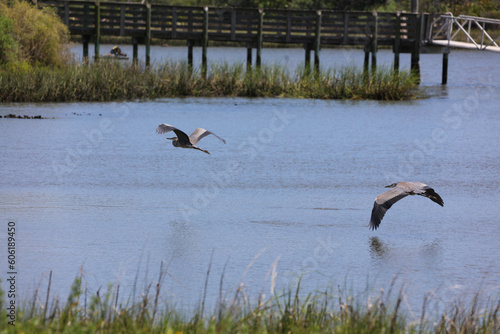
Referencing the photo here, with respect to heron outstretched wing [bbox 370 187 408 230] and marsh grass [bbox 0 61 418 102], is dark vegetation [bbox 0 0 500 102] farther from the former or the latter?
heron outstretched wing [bbox 370 187 408 230]

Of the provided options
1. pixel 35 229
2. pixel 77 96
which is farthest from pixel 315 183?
pixel 77 96

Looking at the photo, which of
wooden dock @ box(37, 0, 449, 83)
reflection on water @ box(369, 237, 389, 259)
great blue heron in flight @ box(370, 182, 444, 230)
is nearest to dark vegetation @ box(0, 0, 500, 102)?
wooden dock @ box(37, 0, 449, 83)

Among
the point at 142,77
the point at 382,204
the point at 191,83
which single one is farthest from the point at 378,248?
the point at 191,83

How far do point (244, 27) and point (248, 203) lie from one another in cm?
2050

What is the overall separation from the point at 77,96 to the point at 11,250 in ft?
47.4

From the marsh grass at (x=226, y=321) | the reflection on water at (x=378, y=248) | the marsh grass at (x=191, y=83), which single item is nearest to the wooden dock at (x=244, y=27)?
the marsh grass at (x=191, y=83)

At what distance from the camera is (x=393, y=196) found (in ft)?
28.8

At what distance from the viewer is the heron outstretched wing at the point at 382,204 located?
851 centimetres

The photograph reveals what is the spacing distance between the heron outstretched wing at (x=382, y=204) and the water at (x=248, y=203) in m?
0.33

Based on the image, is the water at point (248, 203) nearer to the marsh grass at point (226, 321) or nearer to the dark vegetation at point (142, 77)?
the marsh grass at point (226, 321)

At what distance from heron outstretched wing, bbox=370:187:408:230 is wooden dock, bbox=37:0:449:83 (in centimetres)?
2032

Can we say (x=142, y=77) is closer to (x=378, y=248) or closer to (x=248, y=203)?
(x=248, y=203)

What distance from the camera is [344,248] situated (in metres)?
8.74

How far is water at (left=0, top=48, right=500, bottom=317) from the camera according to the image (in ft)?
25.4
